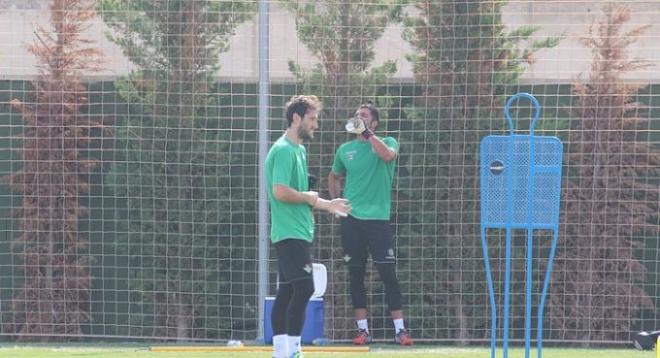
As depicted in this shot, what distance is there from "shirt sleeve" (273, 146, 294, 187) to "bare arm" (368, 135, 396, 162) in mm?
1543

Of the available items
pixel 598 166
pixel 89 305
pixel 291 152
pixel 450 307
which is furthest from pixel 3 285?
pixel 598 166

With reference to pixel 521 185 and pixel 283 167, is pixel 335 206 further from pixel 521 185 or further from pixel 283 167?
pixel 521 185

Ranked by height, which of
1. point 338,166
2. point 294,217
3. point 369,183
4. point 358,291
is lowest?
point 358,291

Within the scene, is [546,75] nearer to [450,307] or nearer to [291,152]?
[450,307]

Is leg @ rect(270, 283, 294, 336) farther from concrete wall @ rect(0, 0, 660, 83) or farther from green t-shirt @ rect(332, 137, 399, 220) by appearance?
concrete wall @ rect(0, 0, 660, 83)

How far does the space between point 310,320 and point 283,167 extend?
7.58 ft

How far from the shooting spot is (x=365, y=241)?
7.98 metres

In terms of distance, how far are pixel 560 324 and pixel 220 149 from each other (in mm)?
3061

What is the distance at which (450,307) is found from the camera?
8.98 metres

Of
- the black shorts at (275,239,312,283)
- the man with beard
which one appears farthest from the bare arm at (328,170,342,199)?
the black shorts at (275,239,312,283)

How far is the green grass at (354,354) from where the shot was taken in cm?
723

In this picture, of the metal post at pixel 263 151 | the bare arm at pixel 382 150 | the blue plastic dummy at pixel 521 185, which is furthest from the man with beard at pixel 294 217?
the metal post at pixel 263 151

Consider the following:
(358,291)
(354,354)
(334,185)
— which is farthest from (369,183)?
(354,354)

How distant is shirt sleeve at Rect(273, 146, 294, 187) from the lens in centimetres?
607
